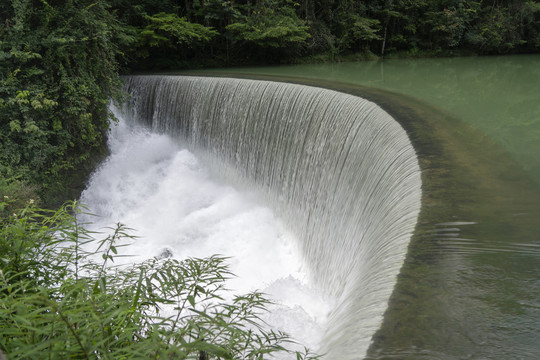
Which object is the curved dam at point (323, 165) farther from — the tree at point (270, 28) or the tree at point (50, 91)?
the tree at point (270, 28)

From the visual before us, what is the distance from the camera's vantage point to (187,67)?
54.1ft

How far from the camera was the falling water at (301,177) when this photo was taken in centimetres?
342

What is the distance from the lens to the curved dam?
3135 mm

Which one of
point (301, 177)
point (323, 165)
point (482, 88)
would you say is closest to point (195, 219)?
point (301, 177)

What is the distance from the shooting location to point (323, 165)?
6.77m

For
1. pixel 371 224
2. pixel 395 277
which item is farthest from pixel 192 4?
pixel 395 277

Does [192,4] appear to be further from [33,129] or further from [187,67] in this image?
[33,129]

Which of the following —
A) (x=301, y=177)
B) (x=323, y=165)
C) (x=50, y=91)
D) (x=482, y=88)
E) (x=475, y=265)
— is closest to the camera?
(x=475, y=265)

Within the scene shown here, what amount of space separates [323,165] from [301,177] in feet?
2.77

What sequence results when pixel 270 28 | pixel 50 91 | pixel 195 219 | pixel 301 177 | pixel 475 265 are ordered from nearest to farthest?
pixel 475 265 < pixel 301 177 < pixel 50 91 < pixel 195 219 < pixel 270 28

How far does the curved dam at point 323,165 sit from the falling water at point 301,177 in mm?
19

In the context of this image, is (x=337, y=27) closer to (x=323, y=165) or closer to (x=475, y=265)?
(x=323, y=165)

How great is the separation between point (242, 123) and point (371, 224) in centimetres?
560

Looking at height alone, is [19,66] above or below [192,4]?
below
